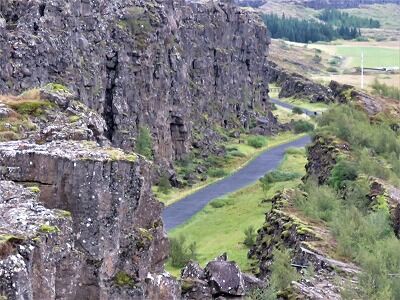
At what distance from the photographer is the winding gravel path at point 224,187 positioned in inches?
3332

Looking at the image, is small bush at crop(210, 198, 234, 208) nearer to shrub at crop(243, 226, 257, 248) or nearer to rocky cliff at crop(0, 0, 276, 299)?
rocky cliff at crop(0, 0, 276, 299)

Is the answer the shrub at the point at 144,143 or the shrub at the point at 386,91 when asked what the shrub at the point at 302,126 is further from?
the shrub at the point at 144,143

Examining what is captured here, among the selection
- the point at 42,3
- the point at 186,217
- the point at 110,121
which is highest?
the point at 42,3

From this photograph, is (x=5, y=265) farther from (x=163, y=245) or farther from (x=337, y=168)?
(x=337, y=168)

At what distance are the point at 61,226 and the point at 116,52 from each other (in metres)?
74.9

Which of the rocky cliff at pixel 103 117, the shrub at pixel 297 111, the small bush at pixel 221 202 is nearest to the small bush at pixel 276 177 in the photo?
the small bush at pixel 221 202

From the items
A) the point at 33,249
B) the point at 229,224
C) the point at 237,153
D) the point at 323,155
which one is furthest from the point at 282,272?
the point at 237,153

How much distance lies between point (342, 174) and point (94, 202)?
160ft

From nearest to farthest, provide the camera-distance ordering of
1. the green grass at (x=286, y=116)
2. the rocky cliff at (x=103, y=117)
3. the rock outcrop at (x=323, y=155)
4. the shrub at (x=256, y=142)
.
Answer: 1. the rocky cliff at (x=103, y=117)
2. the rock outcrop at (x=323, y=155)
3. the shrub at (x=256, y=142)
4. the green grass at (x=286, y=116)

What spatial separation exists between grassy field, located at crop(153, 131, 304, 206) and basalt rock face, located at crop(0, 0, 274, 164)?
6376 millimetres

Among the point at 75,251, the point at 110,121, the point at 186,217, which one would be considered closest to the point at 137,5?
the point at 110,121

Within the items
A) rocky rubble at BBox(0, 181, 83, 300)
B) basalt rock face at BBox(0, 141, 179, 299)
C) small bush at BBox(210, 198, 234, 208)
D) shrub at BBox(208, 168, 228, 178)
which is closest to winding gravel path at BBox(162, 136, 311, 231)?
shrub at BBox(208, 168, 228, 178)

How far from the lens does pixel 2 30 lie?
73.2m

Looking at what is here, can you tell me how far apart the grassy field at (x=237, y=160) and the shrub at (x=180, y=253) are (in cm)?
2348
